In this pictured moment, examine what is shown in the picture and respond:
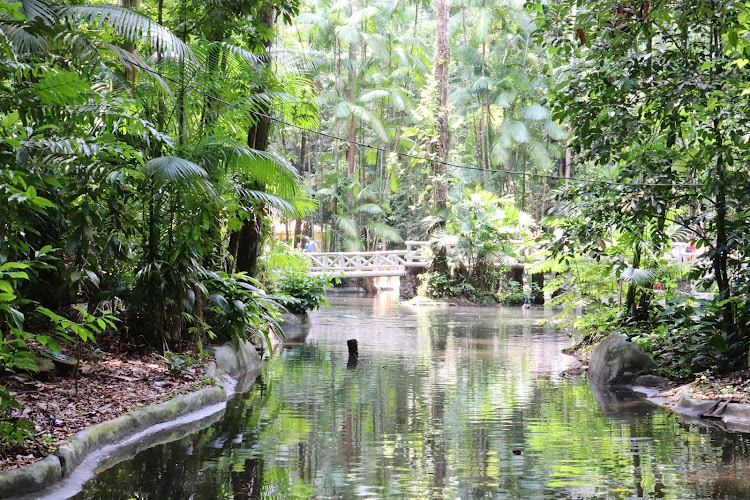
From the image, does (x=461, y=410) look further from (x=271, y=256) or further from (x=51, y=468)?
(x=271, y=256)

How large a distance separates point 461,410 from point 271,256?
251 inches

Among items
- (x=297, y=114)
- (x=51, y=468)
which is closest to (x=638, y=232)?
(x=297, y=114)

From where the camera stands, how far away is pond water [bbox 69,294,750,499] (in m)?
4.96

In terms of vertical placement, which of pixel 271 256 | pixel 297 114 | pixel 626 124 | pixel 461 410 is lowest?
pixel 461 410

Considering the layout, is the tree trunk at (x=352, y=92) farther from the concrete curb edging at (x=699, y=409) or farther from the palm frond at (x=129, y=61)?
the palm frond at (x=129, y=61)

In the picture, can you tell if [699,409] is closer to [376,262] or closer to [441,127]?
[441,127]

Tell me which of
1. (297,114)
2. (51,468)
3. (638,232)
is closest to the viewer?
(51,468)

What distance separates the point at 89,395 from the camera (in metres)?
6.58

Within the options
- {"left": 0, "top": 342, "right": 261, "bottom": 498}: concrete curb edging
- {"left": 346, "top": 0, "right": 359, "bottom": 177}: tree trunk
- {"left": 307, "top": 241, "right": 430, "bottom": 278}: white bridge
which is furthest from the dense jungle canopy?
{"left": 346, "top": 0, "right": 359, "bottom": 177}: tree trunk

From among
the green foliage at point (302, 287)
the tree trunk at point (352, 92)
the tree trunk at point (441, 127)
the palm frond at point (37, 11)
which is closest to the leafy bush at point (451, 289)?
the tree trunk at point (441, 127)

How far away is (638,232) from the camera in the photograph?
392 inches

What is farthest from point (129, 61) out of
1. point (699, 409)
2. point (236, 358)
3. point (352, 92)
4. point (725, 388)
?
point (352, 92)

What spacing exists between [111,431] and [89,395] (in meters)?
0.79

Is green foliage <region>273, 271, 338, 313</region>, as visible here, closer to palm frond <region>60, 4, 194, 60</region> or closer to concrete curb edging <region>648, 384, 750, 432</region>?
palm frond <region>60, 4, 194, 60</region>
